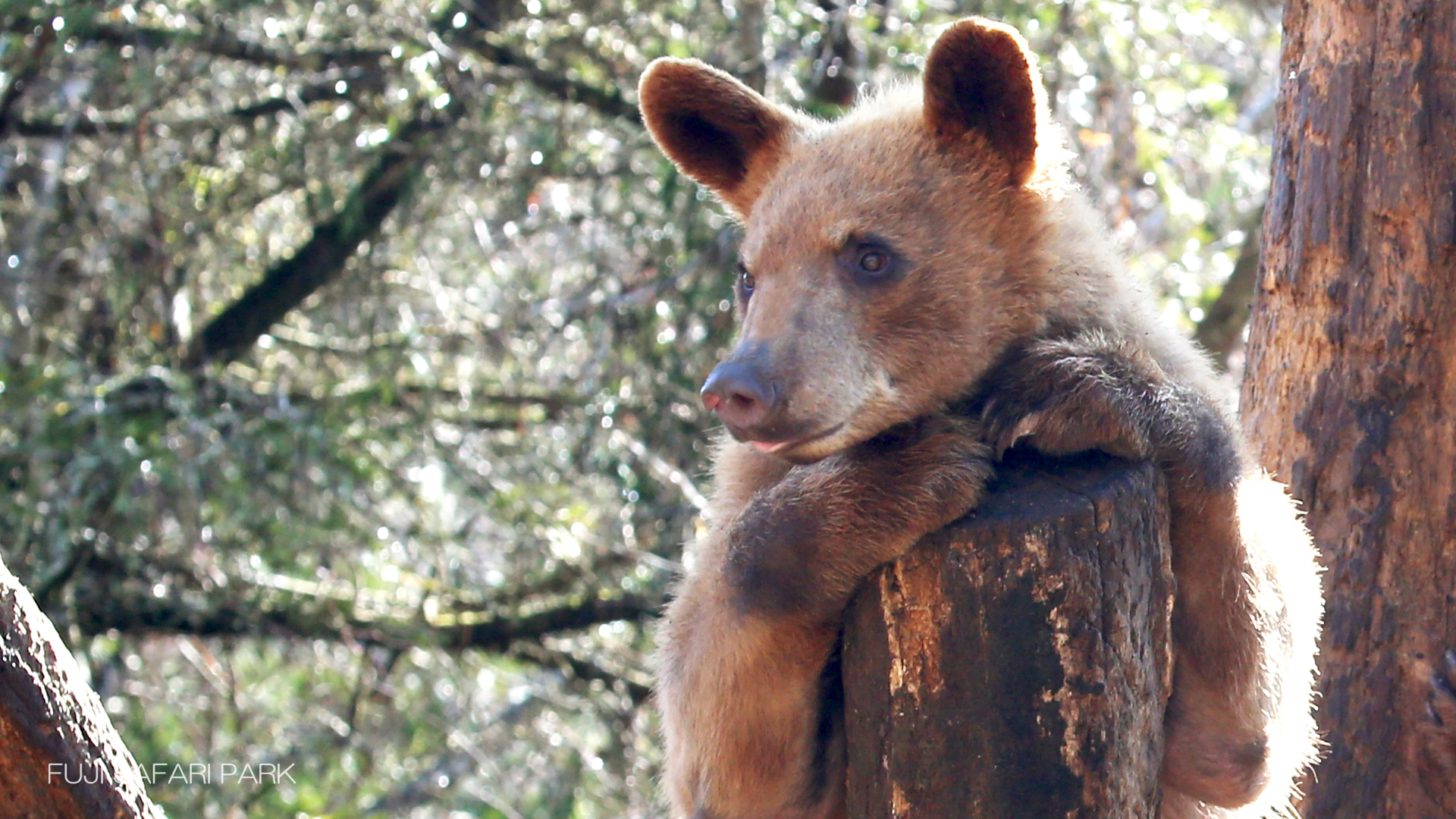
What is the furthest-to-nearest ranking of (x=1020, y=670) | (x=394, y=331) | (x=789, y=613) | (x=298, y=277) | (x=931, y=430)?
(x=394, y=331), (x=298, y=277), (x=931, y=430), (x=789, y=613), (x=1020, y=670)

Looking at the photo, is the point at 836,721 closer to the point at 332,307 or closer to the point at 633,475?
the point at 633,475

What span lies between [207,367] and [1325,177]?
5.46m

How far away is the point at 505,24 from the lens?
7.42 m

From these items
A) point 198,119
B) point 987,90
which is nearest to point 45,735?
point 987,90

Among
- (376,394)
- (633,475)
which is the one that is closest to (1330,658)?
(633,475)

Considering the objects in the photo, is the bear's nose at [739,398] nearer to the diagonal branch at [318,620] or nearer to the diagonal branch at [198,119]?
the diagonal branch at [318,620]

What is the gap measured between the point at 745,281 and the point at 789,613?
1087 millimetres

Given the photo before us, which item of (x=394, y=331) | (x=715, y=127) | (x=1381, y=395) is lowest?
(x=394, y=331)

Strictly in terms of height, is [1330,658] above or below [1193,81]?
below

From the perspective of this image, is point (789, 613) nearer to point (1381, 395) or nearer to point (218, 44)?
point (1381, 395)

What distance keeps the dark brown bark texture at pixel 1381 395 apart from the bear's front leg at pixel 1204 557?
69 centimetres

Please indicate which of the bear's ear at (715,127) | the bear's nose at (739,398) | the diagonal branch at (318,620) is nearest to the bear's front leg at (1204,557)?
the bear's nose at (739,398)

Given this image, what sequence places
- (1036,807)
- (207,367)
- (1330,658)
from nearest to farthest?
(1036,807)
(1330,658)
(207,367)

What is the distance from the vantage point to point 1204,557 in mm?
3021
